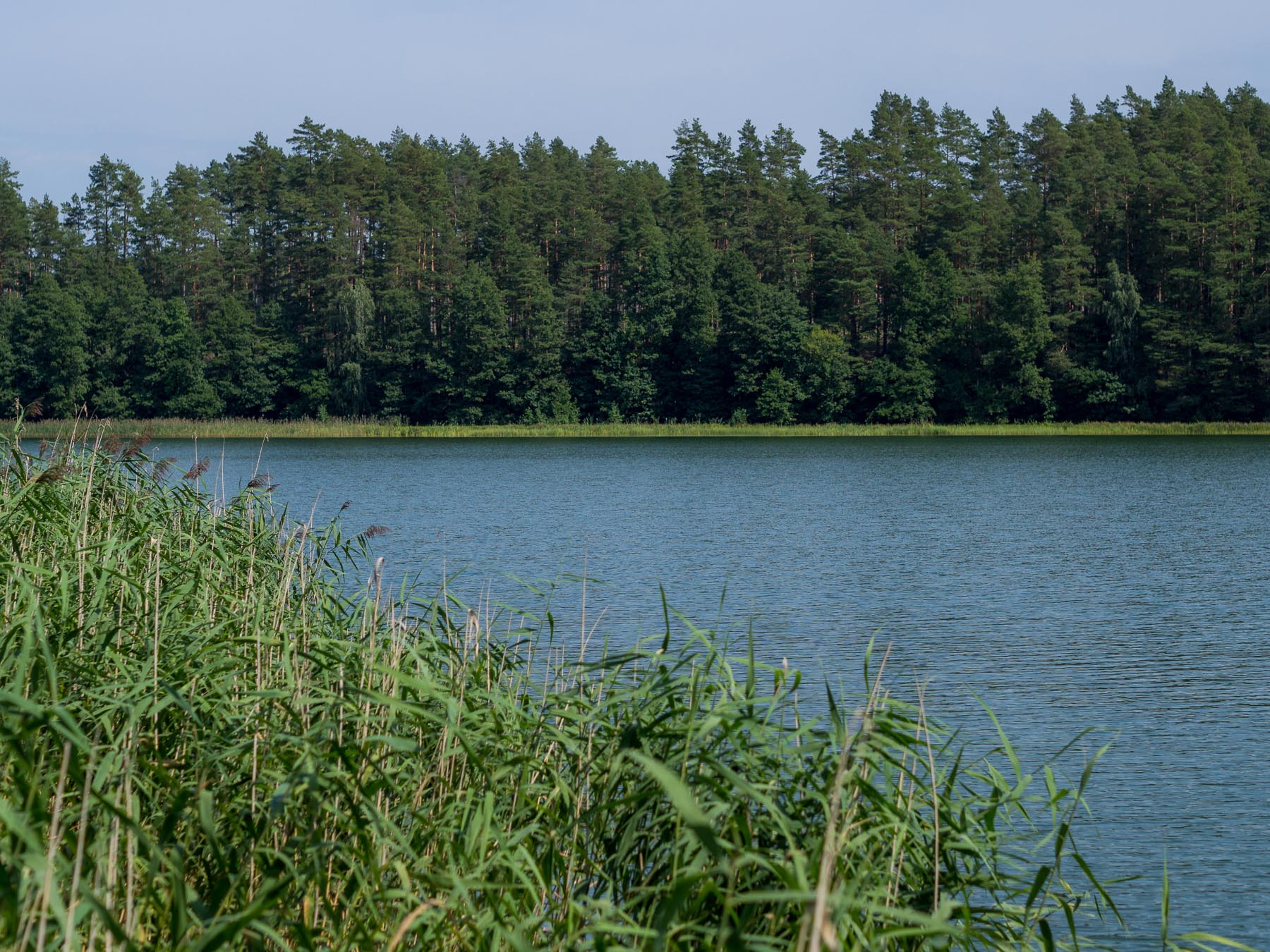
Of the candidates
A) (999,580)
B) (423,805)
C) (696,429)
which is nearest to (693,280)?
(696,429)

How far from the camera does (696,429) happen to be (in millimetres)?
63344

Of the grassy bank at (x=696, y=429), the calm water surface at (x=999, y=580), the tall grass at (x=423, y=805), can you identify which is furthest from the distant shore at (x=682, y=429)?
the tall grass at (x=423, y=805)

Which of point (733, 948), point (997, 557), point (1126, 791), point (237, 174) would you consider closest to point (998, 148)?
point (237, 174)

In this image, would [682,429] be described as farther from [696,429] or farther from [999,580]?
[999,580]

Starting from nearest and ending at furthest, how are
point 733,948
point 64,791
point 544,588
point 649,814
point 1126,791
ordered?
point 733,948
point 64,791
point 649,814
point 1126,791
point 544,588

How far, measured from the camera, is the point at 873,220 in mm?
71750

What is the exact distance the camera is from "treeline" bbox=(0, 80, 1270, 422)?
60.3 metres

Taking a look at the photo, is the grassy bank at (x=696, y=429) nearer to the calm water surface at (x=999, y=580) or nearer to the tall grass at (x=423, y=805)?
the calm water surface at (x=999, y=580)

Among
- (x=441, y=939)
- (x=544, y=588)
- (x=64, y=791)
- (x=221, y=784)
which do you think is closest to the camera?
(x=441, y=939)

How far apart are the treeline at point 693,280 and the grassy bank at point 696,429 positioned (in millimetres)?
1463

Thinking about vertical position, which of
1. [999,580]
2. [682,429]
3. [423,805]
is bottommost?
[999,580]

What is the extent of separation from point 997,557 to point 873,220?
5652 centimetres

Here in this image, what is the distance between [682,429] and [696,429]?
25.8 inches

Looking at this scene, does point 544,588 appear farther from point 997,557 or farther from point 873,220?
point 873,220
